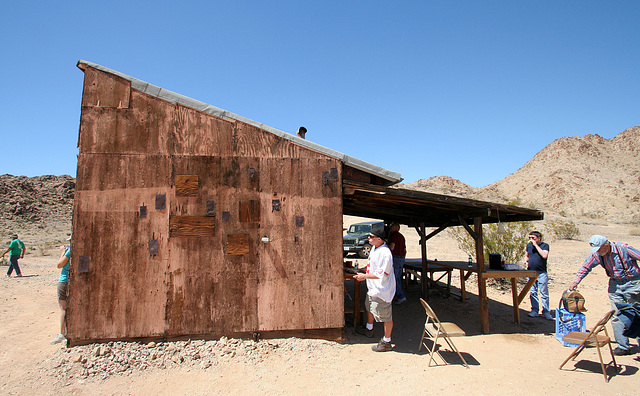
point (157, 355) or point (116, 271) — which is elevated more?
point (116, 271)

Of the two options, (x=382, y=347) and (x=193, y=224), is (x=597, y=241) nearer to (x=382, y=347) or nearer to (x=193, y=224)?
(x=382, y=347)

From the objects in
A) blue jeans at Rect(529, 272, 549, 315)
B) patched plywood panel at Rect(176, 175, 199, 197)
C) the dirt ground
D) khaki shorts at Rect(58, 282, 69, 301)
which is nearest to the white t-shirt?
the dirt ground

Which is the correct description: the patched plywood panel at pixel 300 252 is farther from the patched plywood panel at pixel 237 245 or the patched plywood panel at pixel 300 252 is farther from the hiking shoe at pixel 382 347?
the hiking shoe at pixel 382 347

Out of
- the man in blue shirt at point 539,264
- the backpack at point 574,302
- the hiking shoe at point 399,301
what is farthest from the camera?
the hiking shoe at point 399,301

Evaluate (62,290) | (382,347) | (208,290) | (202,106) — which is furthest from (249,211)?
(62,290)

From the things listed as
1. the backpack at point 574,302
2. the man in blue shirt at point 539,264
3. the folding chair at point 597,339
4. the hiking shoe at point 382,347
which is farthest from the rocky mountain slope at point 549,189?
the hiking shoe at point 382,347

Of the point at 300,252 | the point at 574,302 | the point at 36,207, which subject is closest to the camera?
the point at 300,252

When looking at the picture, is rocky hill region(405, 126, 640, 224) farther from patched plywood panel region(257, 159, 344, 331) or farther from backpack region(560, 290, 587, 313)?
patched plywood panel region(257, 159, 344, 331)

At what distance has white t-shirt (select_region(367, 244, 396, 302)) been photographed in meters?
5.04

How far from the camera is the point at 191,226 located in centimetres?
518

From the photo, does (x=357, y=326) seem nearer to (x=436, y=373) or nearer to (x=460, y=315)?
(x=436, y=373)

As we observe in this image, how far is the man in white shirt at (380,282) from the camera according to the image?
5.05m

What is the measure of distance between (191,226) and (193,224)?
0.04 m

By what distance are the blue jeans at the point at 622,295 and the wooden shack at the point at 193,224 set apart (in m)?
4.08
